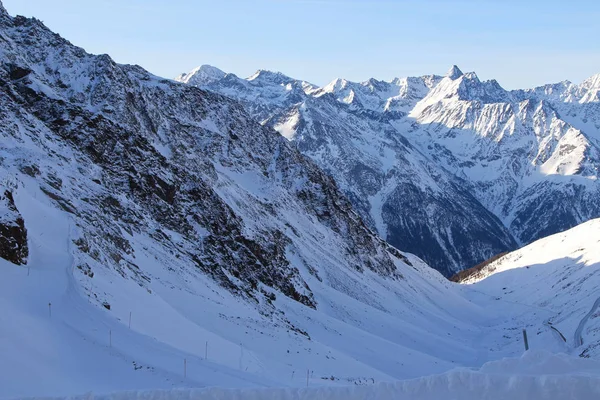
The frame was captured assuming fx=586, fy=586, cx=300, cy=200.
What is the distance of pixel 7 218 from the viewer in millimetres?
30422

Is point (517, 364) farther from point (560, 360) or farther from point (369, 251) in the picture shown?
point (369, 251)

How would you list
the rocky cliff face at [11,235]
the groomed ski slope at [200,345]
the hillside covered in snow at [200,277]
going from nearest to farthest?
the groomed ski slope at [200,345] < the hillside covered in snow at [200,277] < the rocky cliff face at [11,235]

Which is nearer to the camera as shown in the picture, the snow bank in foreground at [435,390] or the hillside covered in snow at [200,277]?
the snow bank in foreground at [435,390]

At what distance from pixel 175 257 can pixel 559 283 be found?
90075mm

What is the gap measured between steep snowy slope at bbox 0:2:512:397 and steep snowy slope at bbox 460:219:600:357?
13.2 metres

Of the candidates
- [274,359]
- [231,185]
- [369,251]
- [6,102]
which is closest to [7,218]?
[274,359]

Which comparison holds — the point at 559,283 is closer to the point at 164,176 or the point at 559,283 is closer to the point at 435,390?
the point at 164,176

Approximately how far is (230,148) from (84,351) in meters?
87.8

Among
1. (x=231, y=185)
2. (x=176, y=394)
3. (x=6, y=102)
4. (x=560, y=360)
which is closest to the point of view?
(x=176, y=394)

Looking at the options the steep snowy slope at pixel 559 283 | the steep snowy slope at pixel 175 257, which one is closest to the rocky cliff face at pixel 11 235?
the steep snowy slope at pixel 175 257

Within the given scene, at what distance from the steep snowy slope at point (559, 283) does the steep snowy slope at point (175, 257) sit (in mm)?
13211

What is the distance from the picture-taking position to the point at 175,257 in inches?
2051

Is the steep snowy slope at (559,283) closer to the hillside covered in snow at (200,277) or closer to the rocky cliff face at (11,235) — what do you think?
the hillside covered in snow at (200,277)

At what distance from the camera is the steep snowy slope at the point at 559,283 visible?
66163mm
